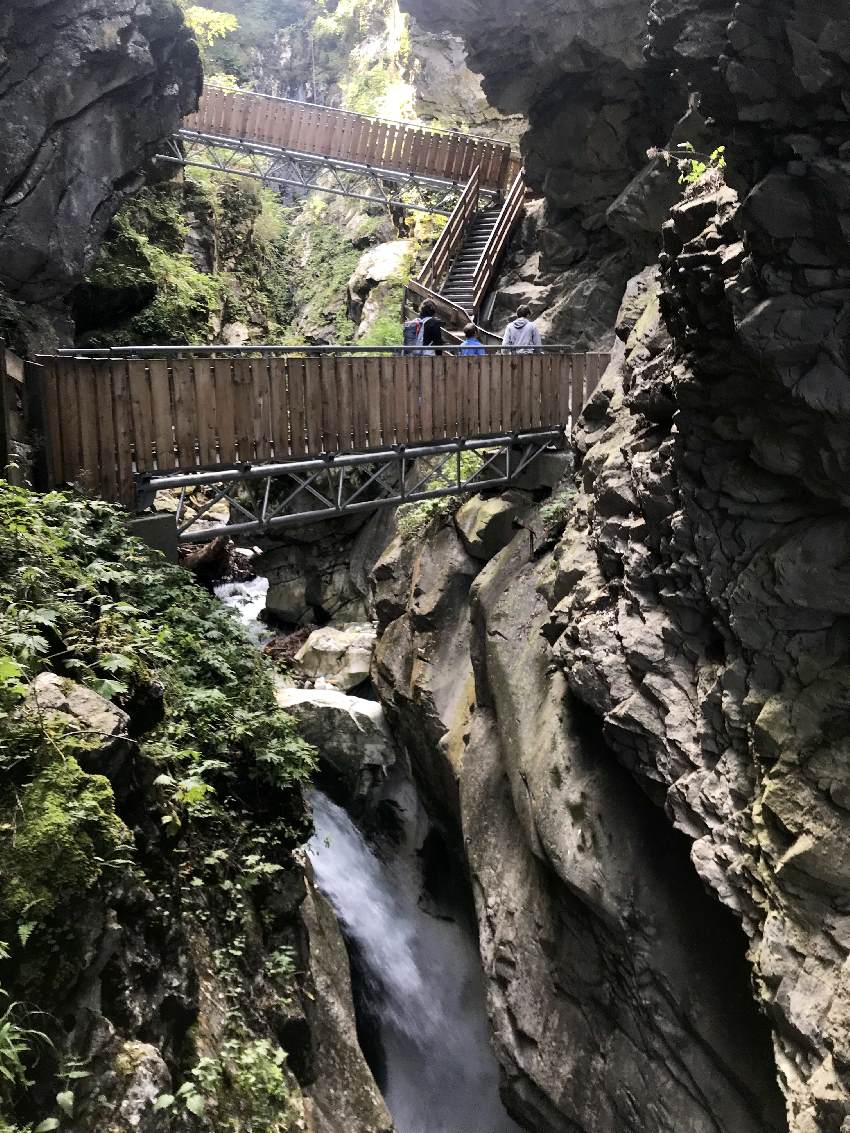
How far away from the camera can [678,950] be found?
20.4ft

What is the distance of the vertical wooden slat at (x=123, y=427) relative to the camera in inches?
309

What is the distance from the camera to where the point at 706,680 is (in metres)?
6.16

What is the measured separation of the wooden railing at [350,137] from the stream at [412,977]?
1436 cm

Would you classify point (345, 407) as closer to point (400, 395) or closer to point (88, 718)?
point (400, 395)

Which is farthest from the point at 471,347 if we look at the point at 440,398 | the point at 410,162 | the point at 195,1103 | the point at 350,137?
the point at 350,137

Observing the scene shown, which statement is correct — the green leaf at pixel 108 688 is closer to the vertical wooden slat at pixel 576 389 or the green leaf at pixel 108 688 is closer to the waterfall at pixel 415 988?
the waterfall at pixel 415 988

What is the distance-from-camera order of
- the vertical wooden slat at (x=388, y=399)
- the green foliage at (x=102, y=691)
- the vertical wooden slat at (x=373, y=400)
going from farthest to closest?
the vertical wooden slat at (x=388, y=399)
the vertical wooden slat at (x=373, y=400)
the green foliage at (x=102, y=691)

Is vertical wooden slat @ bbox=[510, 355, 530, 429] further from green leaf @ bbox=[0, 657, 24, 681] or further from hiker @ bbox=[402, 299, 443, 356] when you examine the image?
green leaf @ bbox=[0, 657, 24, 681]

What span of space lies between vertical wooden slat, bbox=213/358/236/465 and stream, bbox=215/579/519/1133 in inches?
76.3

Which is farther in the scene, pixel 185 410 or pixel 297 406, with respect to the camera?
pixel 297 406

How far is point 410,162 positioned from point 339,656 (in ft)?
42.6

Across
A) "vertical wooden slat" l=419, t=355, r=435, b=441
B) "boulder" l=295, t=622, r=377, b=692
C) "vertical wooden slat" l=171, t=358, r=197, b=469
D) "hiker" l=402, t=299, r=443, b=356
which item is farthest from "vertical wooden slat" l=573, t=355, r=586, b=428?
"vertical wooden slat" l=171, t=358, r=197, b=469

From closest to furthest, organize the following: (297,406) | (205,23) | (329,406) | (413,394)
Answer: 1. (297,406)
2. (329,406)
3. (413,394)
4. (205,23)

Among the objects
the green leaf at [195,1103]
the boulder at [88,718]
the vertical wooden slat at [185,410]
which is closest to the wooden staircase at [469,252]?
the vertical wooden slat at [185,410]
